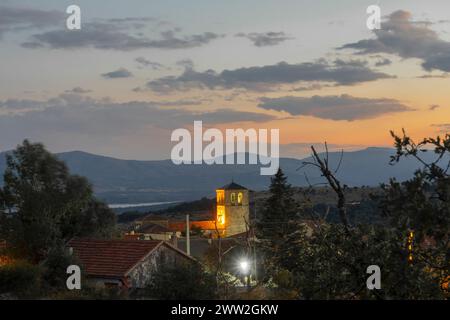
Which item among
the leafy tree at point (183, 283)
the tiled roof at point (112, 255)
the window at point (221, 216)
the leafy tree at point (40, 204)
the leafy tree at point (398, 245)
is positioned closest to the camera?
the leafy tree at point (398, 245)

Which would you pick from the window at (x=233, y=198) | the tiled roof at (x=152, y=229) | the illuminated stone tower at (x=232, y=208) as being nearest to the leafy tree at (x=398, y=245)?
the tiled roof at (x=152, y=229)

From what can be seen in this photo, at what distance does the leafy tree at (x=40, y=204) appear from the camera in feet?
130

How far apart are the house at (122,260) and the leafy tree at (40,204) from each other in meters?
3.04

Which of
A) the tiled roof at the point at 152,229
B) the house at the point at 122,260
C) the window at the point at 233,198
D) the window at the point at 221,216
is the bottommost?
the tiled roof at the point at 152,229

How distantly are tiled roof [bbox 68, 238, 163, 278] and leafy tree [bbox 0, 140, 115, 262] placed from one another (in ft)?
8.52

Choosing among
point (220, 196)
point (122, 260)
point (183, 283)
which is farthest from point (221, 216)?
point (183, 283)

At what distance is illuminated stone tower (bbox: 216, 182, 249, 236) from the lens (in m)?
101

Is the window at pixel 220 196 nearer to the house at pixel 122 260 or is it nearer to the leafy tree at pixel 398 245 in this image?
the house at pixel 122 260

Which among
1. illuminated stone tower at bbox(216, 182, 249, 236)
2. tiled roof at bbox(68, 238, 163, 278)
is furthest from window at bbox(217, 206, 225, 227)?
tiled roof at bbox(68, 238, 163, 278)

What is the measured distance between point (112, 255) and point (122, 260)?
909 mm

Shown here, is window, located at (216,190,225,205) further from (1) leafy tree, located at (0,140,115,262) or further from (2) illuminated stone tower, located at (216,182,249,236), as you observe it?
(1) leafy tree, located at (0,140,115,262)

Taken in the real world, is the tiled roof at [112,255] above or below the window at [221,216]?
above
